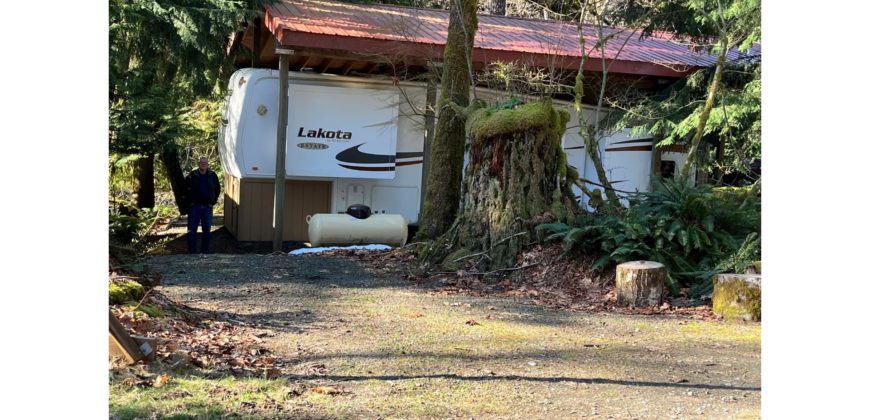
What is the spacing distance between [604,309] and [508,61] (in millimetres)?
6692

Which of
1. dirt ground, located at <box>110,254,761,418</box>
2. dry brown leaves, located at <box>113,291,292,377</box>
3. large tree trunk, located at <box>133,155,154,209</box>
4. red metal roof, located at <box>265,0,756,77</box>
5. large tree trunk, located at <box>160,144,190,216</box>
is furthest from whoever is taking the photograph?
large tree trunk, located at <box>160,144,190,216</box>

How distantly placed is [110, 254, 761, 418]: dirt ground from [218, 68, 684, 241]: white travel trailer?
4.93 metres

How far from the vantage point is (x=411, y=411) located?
4316 millimetres

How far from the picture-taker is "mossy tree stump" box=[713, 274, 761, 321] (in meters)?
7.43

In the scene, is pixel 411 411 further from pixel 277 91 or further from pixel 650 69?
pixel 650 69

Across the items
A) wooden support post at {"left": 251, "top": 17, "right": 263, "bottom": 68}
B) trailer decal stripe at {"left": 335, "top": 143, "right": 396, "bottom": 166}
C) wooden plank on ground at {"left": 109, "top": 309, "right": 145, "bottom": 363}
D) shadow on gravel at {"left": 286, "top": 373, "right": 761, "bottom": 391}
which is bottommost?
shadow on gravel at {"left": 286, "top": 373, "right": 761, "bottom": 391}

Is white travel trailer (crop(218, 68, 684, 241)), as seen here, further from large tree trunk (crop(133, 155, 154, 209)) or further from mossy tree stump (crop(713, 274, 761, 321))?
mossy tree stump (crop(713, 274, 761, 321))

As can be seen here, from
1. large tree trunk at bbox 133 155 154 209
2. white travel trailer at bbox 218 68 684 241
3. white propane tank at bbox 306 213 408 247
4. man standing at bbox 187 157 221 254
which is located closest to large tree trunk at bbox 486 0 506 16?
white travel trailer at bbox 218 68 684 241

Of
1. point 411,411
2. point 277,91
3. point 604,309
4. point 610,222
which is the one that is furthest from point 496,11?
point 411,411

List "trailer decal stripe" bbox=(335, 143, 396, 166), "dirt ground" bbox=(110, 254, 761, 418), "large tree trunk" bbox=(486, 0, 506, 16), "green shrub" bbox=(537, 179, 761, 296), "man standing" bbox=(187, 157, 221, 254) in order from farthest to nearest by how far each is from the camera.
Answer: "large tree trunk" bbox=(486, 0, 506, 16)
"trailer decal stripe" bbox=(335, 143, 396, 166)
"man standing" bbox=(187, 157, 221, 254)
"green shrub" bbox=(537, 179, 761, 296)
"dirt ground" bbox=(110, 254, 761, 418)

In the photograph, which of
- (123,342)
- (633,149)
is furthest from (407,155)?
(123,342)

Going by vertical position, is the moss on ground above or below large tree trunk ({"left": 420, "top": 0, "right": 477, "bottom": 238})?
below

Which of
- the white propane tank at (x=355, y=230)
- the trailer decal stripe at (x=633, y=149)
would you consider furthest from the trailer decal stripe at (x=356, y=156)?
the trailer decal stripe at (x=633, y=149)

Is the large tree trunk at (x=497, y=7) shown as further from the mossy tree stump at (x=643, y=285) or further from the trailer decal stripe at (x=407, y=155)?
the mossy tree stump at (x=643, y=285)
